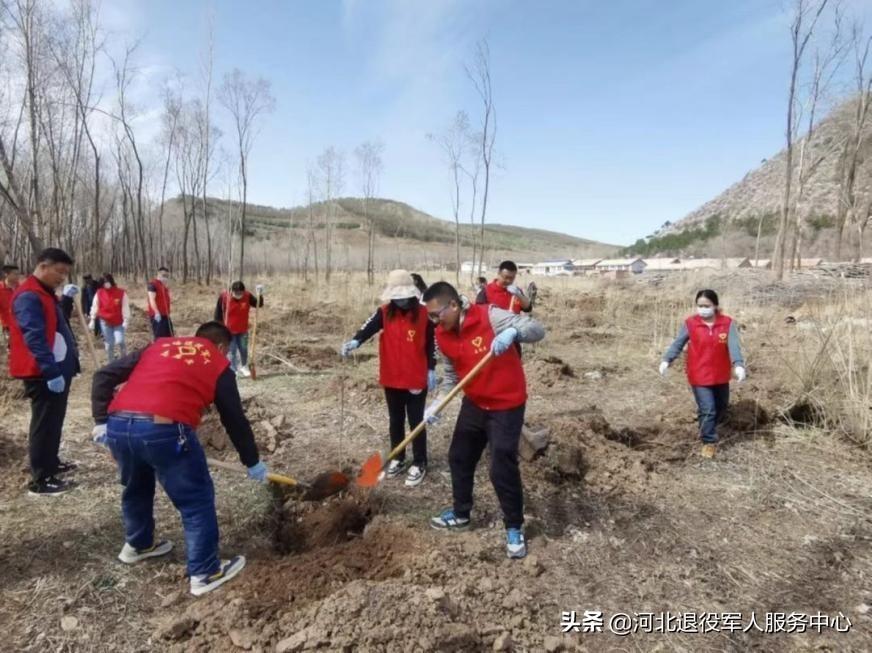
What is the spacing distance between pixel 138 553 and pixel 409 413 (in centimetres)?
205

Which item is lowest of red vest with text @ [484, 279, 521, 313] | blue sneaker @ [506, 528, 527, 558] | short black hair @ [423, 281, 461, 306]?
blue sneaker @ [506, 528, 527, 558]

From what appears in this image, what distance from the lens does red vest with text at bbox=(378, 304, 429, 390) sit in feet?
13.5

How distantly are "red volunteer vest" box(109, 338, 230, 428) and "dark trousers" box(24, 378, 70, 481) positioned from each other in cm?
166

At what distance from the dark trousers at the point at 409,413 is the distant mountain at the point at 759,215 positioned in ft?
100

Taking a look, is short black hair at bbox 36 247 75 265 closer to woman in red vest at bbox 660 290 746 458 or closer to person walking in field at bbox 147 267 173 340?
person walking in field at bbox 147 267 173 340

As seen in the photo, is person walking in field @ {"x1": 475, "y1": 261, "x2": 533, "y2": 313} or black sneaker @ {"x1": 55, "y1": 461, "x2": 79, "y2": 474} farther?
person walking in field @ {"x1": 475, "y1": 261, "x2": 533, "y2": 313}

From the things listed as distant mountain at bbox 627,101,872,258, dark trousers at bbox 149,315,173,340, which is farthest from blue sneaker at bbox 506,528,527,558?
distant mountain at bbox 627,101,872,258

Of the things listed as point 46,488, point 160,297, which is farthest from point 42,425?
point 160,297

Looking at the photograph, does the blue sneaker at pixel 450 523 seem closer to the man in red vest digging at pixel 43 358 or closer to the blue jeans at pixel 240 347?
the man in red vest digging at pixel 43 358

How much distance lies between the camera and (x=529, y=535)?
334 centimetres

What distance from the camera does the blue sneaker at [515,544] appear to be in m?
3.07

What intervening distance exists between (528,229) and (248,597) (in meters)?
154

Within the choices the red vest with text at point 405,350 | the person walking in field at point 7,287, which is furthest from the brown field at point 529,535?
the person walking in field at point 7,287

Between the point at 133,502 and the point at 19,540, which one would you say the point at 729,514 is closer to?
the point at 133,502
